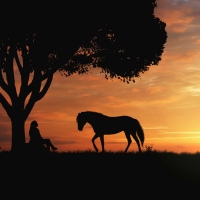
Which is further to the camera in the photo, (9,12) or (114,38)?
(114,38)

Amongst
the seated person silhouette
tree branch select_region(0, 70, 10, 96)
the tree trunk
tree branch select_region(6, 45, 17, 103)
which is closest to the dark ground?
the seated person silhouette

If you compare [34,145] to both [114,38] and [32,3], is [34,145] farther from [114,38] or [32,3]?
[114,38]

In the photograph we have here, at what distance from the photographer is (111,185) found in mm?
20594

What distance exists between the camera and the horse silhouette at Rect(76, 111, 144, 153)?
29.4 meters

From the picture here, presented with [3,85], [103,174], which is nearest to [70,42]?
[3,85]

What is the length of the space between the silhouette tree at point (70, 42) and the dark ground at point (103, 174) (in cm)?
464

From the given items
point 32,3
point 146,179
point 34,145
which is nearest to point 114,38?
point 32,3

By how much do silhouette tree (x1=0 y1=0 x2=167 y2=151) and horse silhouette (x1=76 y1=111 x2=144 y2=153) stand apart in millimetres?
4719

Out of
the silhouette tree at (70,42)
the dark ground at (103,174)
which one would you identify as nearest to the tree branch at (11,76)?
the silhouette tree at (70,42)

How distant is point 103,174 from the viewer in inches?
887

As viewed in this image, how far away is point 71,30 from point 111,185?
1399 centimetres

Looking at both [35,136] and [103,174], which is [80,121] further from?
[103,174]

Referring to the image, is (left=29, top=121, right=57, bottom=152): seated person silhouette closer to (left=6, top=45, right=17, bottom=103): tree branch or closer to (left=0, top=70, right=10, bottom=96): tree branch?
(left=6, top=45, right=17, bottom=103): tree branch

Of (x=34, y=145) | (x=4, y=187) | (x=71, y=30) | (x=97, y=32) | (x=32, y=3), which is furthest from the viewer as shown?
(x=97, y=32)
